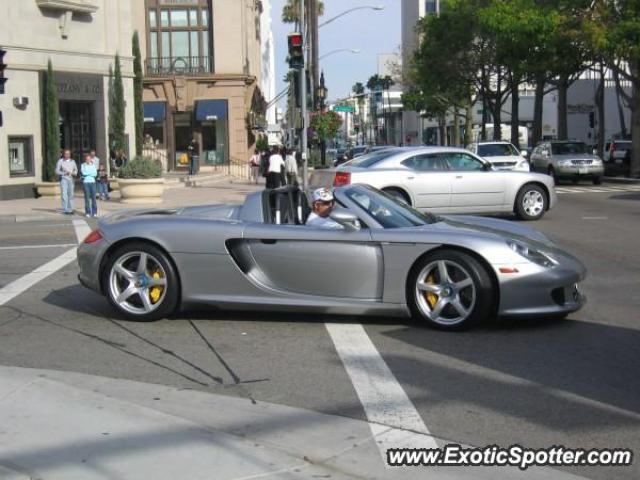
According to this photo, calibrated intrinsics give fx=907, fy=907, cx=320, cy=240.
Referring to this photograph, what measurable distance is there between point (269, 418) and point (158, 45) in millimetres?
46875

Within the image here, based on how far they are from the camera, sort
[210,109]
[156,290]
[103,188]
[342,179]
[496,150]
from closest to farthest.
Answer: [156,290], [342,179], [103,188], [496,150], [210,109]

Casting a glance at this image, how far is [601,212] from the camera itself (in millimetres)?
19922

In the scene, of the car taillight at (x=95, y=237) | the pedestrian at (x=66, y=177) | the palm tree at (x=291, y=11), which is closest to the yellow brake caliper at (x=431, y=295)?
the car taillight at (x=95, y=237)

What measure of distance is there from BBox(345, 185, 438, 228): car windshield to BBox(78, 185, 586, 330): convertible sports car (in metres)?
0.02

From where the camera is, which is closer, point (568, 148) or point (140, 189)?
point (140, 189)

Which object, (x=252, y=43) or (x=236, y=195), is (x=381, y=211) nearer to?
(x=236, y=195)

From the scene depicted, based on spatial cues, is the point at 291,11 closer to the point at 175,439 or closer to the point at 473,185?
the point at 473,185

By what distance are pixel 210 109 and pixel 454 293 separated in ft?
140

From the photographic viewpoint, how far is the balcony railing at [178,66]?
163 ft

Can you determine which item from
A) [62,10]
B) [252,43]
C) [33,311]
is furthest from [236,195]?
[252,43]

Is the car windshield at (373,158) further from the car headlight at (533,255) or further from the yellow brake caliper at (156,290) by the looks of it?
the car headlight at (533,255)

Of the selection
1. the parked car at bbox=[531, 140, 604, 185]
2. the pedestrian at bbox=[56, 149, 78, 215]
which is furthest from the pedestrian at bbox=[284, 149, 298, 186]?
the pedestrian at bbox=[56, 149, 78, 215]

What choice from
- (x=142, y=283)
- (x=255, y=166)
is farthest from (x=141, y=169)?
(x=142, y=283)

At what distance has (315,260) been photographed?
7.79 metres
